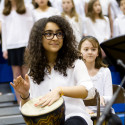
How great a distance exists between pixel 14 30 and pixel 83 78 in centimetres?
185

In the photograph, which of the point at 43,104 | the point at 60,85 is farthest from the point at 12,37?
the point at 43,104

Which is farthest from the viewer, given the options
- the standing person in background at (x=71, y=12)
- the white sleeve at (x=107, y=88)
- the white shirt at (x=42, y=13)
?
the standing person in background at (x=71, y=12)

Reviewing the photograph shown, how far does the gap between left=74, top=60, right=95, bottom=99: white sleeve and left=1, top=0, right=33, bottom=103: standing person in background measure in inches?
64.3

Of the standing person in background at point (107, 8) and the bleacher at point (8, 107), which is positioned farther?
the standing person in background at point (107, 8)

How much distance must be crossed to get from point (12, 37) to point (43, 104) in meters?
1.96

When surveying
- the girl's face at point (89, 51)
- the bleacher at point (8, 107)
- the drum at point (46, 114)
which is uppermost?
the girl's face at point (89, 51)

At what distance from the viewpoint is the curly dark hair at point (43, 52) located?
2.17 m

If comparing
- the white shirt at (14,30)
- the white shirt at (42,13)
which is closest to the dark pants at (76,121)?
the white shirt at (14,30)

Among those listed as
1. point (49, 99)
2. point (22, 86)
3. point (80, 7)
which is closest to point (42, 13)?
point (80, 7)

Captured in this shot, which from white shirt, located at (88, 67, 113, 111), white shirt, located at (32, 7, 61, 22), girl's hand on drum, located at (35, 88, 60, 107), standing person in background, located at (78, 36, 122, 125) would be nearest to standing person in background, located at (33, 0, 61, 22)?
white shirt, located at (32, 7, 61, 22)

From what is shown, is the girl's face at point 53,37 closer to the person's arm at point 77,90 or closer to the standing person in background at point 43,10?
the person's arm at point 77,90

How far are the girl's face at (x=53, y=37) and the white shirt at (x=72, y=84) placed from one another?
0.61 ft

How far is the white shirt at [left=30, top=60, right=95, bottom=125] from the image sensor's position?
2039mm

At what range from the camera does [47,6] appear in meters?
4.04
